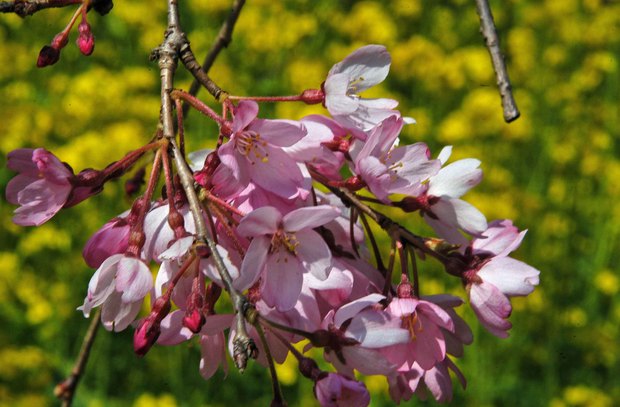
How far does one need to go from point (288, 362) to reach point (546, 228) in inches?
40.5

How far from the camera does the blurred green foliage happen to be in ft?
8.79

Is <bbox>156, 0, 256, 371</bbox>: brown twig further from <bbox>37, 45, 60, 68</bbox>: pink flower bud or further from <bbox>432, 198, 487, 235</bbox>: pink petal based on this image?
<bbox>432, 198, 487, 235</bbox>: pink petal

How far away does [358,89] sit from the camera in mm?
948

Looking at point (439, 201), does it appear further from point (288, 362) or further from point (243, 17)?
point (243, 17)

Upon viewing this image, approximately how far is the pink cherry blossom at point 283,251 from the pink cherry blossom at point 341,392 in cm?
9

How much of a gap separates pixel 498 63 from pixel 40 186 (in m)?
0.46

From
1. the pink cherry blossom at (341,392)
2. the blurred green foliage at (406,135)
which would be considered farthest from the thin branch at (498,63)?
the blurred green foliage at (406,135)

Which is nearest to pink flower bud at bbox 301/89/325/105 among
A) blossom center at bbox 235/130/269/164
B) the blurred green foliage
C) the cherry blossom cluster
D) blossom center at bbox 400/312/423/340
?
the cherry blossom cluster

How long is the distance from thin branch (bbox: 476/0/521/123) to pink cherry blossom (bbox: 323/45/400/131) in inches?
4.2

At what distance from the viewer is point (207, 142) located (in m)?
3.10

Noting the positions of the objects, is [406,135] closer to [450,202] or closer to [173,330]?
[450,202]

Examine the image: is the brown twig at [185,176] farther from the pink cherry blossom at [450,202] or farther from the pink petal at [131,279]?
the pink cherry blossom at [450,202]

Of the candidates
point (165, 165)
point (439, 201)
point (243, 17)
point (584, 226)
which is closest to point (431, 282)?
point (584, 226)

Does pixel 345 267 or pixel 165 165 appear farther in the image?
pixel 345 267
